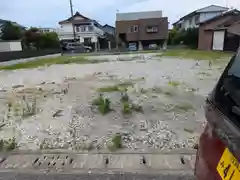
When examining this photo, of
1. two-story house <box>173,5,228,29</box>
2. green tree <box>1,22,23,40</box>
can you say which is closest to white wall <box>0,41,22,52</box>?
green tree <box>1,22,23,40</box>

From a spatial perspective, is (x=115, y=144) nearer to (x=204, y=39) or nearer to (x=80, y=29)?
(x=204, y=39)

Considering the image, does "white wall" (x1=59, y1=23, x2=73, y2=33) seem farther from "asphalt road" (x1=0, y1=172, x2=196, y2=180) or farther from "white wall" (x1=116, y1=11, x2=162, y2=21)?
"asphalt road" (x1=0, y1=172, x2=196, y2=180)

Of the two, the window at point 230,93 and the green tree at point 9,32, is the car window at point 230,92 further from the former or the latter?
the green tree at point 9,32

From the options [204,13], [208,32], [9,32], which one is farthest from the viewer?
[204,13]

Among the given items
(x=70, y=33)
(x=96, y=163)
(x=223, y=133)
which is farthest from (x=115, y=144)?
(x=70, y=33)

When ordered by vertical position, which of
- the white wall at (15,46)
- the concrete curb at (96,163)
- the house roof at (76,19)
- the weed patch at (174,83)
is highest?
the house roof at (76,19)

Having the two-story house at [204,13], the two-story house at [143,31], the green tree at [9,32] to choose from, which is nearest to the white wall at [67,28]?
the two-story house at [143,31]

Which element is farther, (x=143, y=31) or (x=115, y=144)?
(x=143, y=31)

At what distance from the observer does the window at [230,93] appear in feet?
2.90

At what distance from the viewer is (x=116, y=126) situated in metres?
3.28

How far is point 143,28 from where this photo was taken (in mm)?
29625

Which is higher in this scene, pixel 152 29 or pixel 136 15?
pixel 136 15

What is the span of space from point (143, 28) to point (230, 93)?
29776 mm

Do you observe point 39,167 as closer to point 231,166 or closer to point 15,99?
point 231,166
